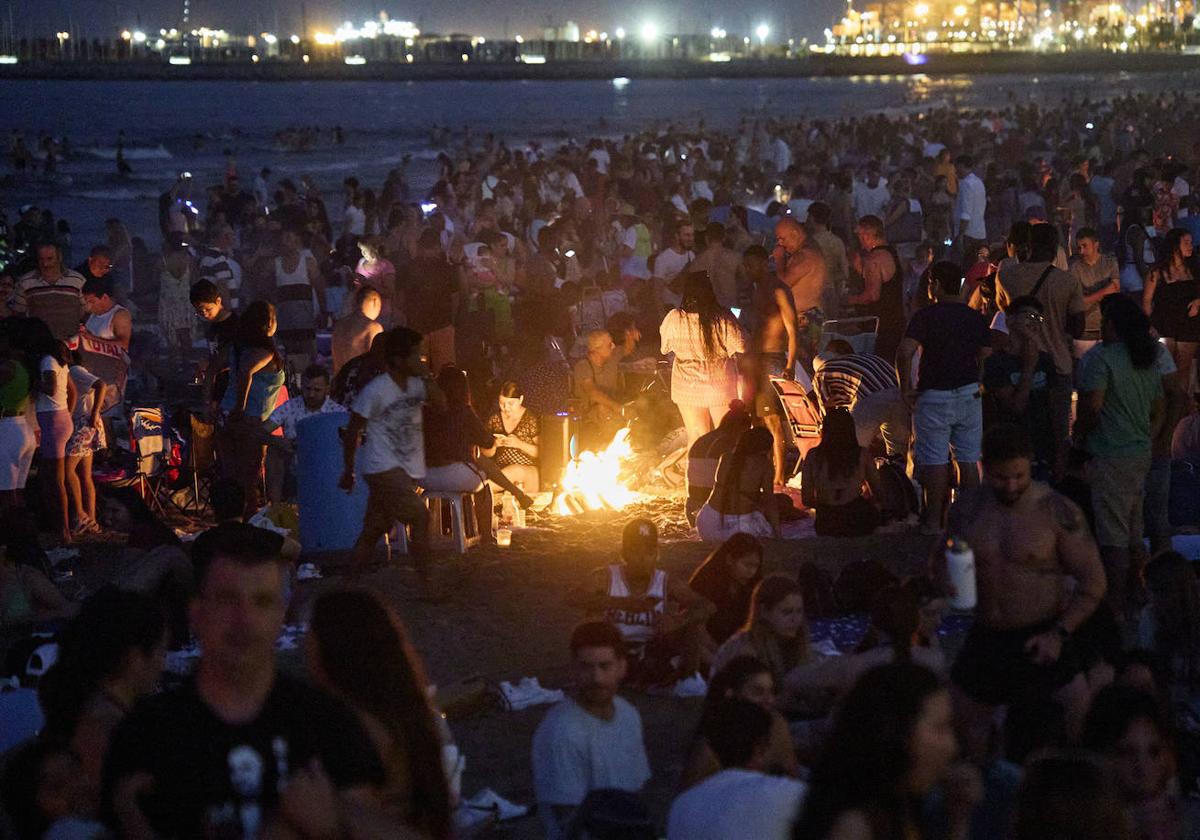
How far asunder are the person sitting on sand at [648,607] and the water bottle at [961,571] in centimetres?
158

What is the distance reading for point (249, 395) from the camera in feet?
31.6

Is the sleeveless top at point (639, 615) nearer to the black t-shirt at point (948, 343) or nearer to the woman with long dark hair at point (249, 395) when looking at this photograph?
the black t-shirt at point (948, 343)

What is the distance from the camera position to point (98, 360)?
10.4 m

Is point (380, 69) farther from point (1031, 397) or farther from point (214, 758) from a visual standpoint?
point (214, 758)

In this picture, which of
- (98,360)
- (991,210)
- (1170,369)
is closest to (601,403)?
(98,360)

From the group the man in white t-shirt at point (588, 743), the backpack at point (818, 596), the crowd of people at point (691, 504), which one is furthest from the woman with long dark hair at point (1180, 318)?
the man in white t-shirt at point (588, 743)

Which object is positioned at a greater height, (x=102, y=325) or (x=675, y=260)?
(x=102, y=325)

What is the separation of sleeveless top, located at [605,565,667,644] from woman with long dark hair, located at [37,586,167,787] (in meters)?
2.89

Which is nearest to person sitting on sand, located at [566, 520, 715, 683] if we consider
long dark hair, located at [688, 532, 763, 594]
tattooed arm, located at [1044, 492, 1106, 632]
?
long dark hair, located at [688, 532, 763, 594]

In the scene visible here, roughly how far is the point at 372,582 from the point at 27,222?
12817mm

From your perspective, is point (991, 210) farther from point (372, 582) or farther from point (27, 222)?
point (372, 582)

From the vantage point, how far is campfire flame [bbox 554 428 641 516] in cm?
1014

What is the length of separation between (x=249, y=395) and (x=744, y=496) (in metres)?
3.09

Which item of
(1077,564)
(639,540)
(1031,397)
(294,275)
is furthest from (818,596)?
(294,275)
